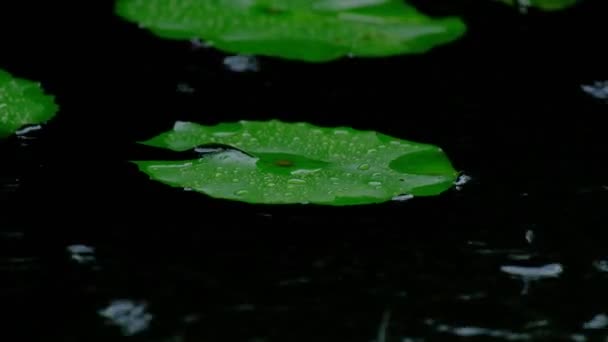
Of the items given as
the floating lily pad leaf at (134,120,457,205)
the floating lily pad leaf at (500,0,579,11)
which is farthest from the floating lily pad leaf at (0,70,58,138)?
the floating lily pad leaf at (500,0,579,11)

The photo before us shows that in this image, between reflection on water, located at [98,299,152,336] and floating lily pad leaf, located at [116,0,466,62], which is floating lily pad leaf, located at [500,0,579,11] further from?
reflection on water, located at [98,299,152,336]

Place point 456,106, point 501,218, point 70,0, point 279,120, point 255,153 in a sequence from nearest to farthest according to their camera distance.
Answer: point 501,218 → point 255,153 → point 279,120 → point 456,106 → point 70,0

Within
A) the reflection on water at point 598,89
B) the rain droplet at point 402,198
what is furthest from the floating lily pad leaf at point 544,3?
the rain droplet at point 402,198

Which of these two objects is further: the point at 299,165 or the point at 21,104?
the point at 21,104

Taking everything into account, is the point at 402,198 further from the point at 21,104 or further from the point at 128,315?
the point at 21,104

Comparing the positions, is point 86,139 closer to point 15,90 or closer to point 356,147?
point 15,90

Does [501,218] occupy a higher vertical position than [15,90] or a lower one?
lower

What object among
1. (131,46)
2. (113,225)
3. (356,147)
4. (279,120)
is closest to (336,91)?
(279,120)

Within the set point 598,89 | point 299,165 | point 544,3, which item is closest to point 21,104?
point 299,165
